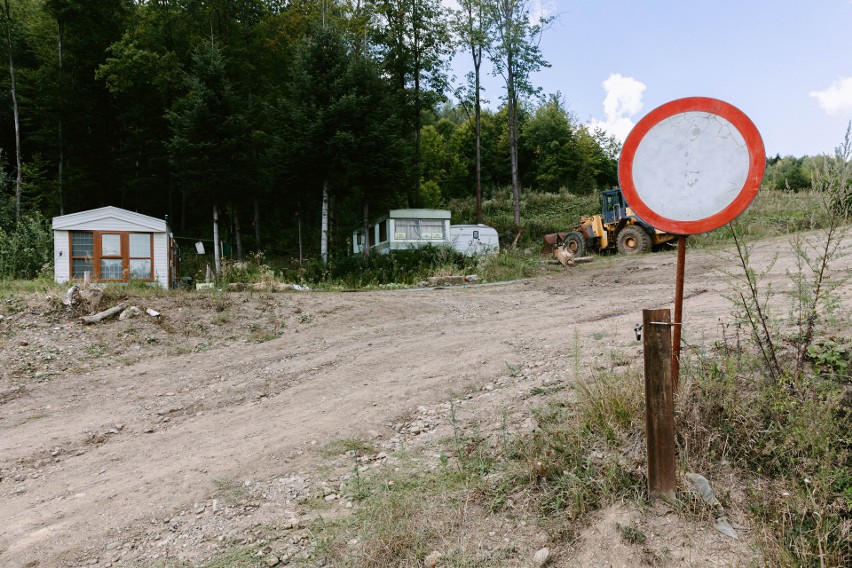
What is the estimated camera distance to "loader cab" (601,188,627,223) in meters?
18.6

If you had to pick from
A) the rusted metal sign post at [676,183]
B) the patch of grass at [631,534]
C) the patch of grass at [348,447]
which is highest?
the rusted metal sign post at [676,183]

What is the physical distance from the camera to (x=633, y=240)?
58.2 feet

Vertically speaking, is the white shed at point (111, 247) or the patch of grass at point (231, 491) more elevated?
the white shed at point (111, 247)

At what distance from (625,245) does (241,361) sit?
1460cm

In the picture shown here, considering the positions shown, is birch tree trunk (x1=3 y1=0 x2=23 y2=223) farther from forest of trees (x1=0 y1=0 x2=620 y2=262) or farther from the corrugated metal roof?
the corrugated metal roof

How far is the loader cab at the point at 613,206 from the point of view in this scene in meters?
18.6

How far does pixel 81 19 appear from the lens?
2455cm

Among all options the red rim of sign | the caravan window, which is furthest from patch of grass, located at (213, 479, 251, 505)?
the caravan window

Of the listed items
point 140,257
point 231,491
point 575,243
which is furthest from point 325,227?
point 231,491

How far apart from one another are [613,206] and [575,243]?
6.76 ft

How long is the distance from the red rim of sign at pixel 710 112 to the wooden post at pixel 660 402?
21.1 inches

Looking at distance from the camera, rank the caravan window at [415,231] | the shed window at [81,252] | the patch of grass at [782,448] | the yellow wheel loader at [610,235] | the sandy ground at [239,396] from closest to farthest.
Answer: the patch of grass at [782,448]
the sandy ground at [239,396]
the shed window at [81,252]
the yellow wheel loader at [610,235]
the caravan window at [415,231]

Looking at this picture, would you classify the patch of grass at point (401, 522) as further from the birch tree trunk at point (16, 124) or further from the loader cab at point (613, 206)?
the birch tree trunk at point (16, 124)

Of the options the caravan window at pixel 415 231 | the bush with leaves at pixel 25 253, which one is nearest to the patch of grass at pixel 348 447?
the bush with leaves at pixel 25 253
